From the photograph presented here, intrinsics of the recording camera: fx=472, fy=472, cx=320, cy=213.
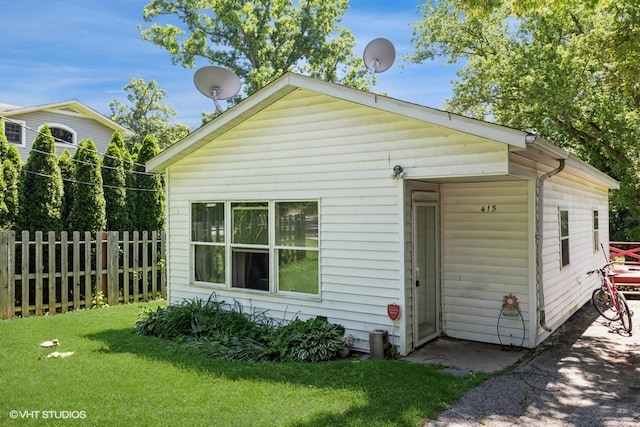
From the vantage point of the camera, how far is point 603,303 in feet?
28.2

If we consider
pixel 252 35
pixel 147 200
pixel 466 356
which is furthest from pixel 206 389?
pixel 252 35

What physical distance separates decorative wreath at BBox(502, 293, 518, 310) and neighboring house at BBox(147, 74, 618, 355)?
0.13ft

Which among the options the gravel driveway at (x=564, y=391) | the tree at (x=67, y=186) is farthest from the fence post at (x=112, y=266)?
the gravel driveway at (x=564, y=391)

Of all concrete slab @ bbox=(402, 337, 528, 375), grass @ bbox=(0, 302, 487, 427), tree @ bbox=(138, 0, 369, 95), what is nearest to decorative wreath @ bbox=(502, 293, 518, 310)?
concrete slab @ bbox=(402, 337, 528, 375)

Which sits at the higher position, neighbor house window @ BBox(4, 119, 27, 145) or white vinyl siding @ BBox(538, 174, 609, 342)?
neighbor house window @ BBox(4, 119, 27, 145)

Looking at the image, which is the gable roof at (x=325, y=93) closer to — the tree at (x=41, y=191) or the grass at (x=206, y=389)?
the grass at (x=206, y=389)

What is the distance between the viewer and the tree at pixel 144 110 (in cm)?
3753

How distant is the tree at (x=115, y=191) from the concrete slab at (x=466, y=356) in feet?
28.6

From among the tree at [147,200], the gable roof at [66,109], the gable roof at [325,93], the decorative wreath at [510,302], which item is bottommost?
the decorative wreath at [510,302]

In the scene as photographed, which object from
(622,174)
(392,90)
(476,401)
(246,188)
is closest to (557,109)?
(622,174)

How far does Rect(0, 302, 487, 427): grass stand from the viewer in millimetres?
4324

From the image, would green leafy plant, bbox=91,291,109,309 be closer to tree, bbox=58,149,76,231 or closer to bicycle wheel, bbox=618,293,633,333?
tree, bbox=58,149,76,231

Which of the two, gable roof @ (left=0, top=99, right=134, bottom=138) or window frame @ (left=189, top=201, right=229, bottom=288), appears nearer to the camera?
window frame @ (left=189, top=201, right=229, bottom=288)

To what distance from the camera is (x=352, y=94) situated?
6441 millimetres
